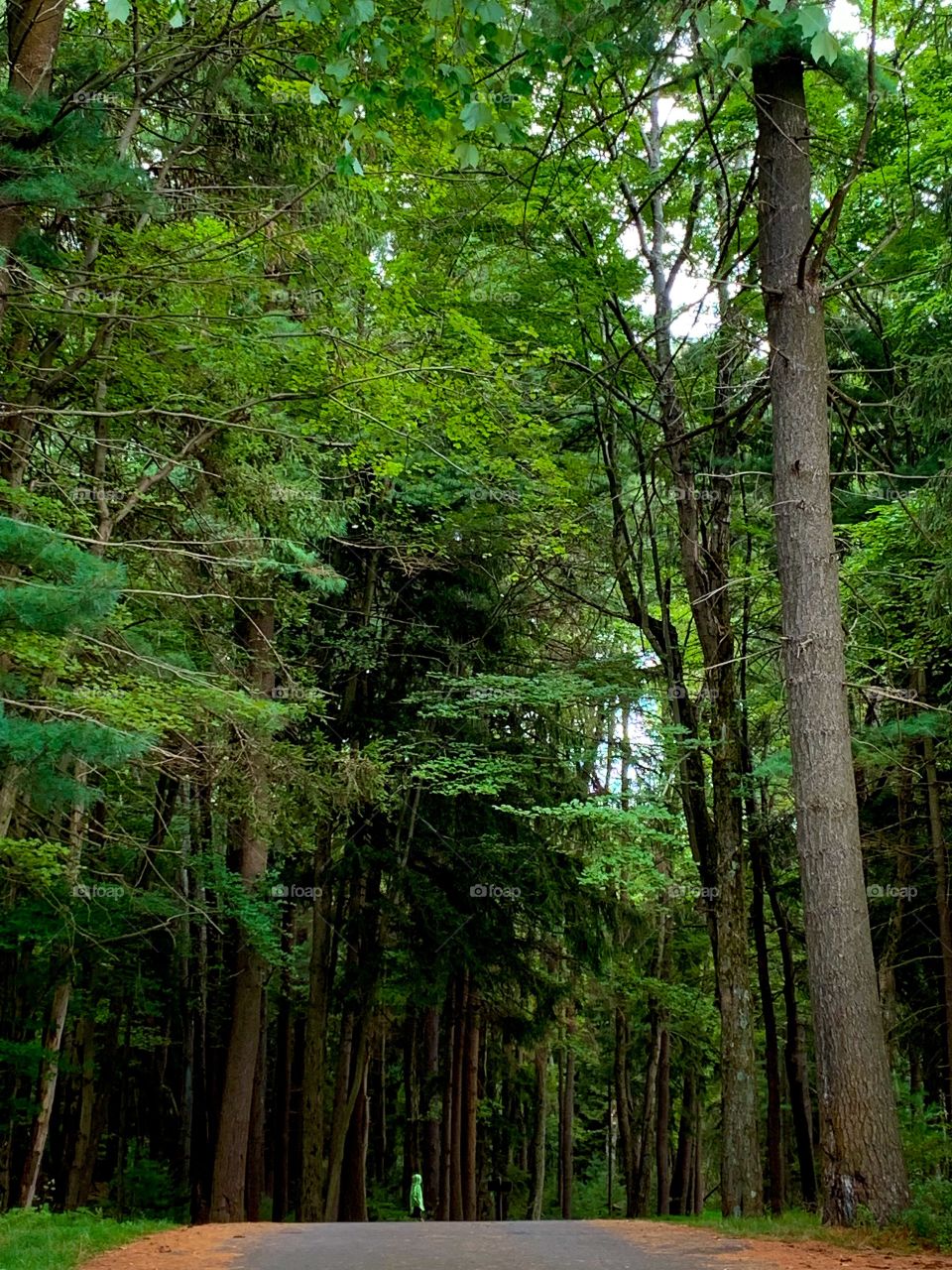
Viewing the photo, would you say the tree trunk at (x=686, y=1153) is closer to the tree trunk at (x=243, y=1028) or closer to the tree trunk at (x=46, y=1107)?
the tree trunk at (x=243, y=1028)

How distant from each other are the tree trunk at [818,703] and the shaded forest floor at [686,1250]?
1.88 ft

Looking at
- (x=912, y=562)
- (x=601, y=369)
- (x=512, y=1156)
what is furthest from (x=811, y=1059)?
(x=601, y=369)

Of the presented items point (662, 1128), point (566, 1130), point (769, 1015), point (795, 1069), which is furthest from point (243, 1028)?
point (566, 1130)

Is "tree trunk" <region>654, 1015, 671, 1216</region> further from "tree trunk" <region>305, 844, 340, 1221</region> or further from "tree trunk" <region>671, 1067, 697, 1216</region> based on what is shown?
"tree trunk" <region>305, 844, 340, 1221</region>

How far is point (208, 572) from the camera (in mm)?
11906

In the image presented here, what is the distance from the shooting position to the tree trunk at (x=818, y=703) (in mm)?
7203

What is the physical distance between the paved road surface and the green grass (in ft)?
3.65

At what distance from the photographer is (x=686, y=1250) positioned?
7363 millimetres

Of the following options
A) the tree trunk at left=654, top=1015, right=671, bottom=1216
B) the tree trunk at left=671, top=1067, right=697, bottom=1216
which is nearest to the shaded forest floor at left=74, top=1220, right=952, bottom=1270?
the tree trunk at left=654, top=1015, right=671, bottom=1216

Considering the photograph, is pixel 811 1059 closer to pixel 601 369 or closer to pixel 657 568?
pixel 657 568

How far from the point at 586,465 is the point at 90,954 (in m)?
11.0

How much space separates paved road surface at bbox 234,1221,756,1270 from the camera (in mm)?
6574

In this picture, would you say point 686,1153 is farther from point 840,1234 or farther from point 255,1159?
point 840,1234

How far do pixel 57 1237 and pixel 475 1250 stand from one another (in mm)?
3301
